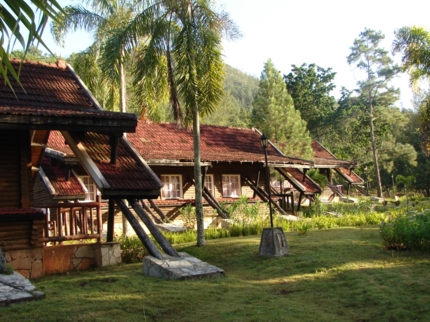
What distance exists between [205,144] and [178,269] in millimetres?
15578

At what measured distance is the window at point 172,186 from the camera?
20.9 meters

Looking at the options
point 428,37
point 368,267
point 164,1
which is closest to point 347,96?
point 428,37

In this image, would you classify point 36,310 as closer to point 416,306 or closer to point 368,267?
point 416,306

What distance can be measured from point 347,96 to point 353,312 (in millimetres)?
46290

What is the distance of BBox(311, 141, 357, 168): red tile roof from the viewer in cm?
2908

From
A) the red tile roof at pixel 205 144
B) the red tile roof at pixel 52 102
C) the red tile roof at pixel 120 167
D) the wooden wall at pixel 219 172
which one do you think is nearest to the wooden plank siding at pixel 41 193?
the red tile roof at pixel 205 144

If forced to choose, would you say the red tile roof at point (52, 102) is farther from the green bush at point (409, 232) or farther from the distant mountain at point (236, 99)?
the distant mountain at point (236, 99)

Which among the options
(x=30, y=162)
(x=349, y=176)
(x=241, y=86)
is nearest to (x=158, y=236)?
(x=30, y=162)

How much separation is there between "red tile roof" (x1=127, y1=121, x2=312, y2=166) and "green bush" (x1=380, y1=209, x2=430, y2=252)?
10.2 metres

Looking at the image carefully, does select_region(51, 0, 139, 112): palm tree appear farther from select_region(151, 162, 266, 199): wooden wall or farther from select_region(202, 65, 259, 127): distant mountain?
select_region(202, 65, 259, 127): distant mountain

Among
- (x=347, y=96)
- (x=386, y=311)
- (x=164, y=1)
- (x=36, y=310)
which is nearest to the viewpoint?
(x=36, y=310)

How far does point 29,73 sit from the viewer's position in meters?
11.4

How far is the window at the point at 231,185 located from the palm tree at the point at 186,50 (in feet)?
33.3

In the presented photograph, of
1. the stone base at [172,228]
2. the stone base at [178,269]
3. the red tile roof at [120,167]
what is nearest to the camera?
the stone base at [178,269]
